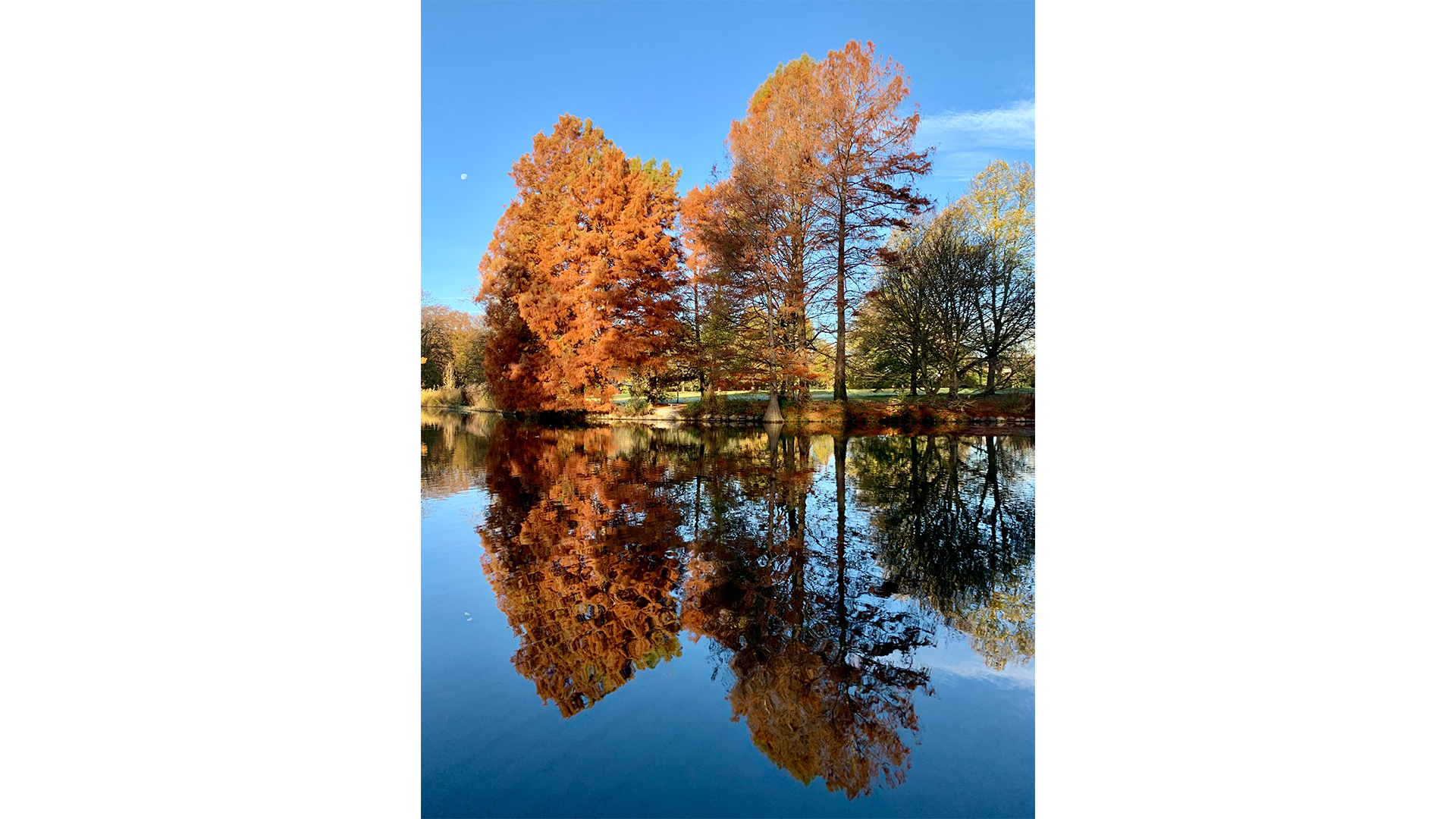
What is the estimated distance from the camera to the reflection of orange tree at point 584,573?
2.15m

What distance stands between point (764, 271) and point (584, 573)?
6.94 m

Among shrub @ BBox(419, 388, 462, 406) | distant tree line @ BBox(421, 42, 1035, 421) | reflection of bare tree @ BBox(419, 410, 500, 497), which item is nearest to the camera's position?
reflection of bare tree @ BBox(419, 410, 500, 497)

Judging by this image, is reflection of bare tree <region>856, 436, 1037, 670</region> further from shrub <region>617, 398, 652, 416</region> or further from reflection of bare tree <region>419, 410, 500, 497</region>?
shrub <region>617, 398, 652, 416</region>

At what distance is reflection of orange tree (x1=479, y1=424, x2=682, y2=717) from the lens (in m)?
2.15

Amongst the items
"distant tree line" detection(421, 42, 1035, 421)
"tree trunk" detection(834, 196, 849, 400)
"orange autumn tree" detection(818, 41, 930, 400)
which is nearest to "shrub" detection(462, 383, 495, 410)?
"distant tree line" detection(421, 42, 1035, 421)

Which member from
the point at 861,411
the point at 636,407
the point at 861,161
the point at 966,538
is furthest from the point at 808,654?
the point at 636,407

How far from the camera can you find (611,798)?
161cm

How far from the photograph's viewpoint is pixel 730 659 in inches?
83.3

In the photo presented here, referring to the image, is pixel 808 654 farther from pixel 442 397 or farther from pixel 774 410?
pixel 442 397

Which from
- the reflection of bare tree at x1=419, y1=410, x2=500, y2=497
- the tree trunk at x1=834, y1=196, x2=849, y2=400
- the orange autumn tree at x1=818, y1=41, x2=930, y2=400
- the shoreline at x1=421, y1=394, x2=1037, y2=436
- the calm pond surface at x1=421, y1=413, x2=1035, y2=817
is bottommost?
the calm pond surface at x1=421, y1=413, x2=1035, y2=817
